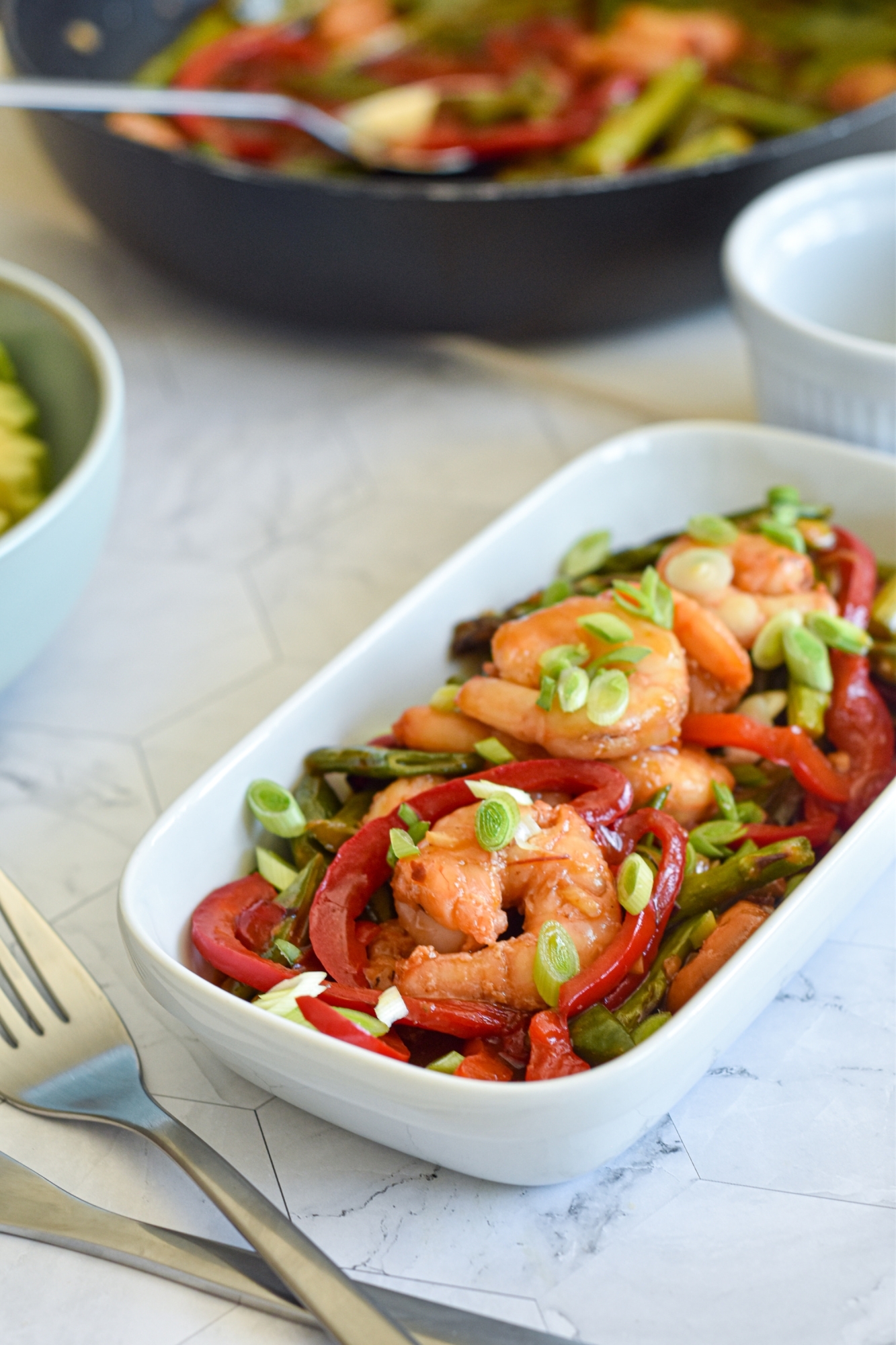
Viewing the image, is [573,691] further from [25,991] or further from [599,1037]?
[25,991]

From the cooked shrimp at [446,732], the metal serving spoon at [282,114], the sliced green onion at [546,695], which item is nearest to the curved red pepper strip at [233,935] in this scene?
the cooked shrimp at [446,732]

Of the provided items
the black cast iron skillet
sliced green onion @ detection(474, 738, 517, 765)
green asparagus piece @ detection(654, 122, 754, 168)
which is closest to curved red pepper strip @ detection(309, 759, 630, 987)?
sliced green onion @ detection(474, 738, 517, 765)

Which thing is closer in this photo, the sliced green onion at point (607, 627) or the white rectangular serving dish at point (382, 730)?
the white rectangular serving dish at point (382, 730)

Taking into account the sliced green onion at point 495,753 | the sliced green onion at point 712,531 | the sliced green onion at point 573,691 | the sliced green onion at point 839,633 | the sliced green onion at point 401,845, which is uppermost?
the sliced green onion at point 573,691

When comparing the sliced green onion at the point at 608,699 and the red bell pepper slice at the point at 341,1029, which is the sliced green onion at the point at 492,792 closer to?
the sliced green onion at the point at 608,699

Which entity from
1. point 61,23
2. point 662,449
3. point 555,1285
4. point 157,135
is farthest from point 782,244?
point 61,23

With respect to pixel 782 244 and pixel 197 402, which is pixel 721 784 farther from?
pixel 197 402
